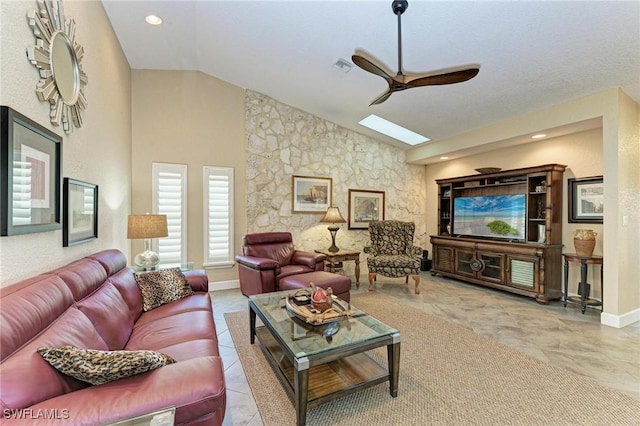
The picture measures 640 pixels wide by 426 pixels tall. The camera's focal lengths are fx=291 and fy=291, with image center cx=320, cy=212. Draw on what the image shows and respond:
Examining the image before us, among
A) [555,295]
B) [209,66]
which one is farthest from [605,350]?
[209,66]

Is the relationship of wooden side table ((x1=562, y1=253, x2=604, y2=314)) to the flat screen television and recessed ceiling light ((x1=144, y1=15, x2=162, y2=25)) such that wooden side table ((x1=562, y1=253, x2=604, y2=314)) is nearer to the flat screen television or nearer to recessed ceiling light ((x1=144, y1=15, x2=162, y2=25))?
the flat screen television

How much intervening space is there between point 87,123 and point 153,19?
1.64 meters

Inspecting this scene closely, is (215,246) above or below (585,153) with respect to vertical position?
below

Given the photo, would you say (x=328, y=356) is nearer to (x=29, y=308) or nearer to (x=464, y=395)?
(x=464, y=395)

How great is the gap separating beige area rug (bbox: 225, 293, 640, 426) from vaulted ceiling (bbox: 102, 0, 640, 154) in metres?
2.89

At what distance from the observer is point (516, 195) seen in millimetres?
4641

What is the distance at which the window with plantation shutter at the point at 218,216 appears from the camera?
465 cm

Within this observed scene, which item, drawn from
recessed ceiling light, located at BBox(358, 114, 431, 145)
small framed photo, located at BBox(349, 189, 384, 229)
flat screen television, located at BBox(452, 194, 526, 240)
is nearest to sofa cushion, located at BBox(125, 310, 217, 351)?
small framed photo, located at BBox(349, 189, 384, 229)

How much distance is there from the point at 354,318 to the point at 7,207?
216 cm

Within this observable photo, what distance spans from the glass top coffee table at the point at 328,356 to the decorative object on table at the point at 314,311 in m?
0.03

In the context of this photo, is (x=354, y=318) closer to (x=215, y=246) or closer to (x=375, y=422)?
(x=375, y=422)

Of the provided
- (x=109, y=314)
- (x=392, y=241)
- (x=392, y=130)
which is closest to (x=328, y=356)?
(x=109, y=314)

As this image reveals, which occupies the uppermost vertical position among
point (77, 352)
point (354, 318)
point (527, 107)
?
point (527, 107)

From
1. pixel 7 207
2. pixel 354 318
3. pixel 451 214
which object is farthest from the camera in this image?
pixel 451 214
